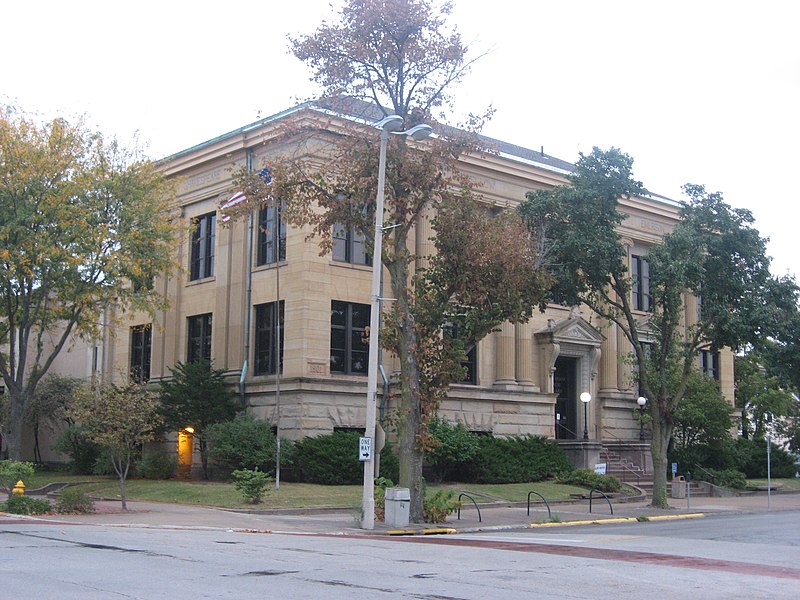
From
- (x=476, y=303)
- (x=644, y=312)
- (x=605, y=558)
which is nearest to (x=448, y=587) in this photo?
(x=605, y=558)

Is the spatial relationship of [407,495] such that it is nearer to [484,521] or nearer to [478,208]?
[484,521]

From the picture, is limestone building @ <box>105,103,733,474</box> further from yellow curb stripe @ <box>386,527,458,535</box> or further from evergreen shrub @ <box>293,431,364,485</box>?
yellow curb stripe @ <box>386,527,458,535</box>

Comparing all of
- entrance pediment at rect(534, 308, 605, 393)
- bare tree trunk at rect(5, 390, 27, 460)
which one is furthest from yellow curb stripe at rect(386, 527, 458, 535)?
entrance pediment at rect(534, 308, 605, 393)

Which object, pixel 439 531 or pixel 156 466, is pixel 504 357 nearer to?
pixel 156 466

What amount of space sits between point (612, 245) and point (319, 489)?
12696 mm

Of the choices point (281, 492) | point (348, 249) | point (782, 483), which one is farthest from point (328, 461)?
point (782, 483)

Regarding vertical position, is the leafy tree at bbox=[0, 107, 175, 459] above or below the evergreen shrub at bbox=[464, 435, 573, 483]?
above

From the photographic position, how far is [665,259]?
3212cm

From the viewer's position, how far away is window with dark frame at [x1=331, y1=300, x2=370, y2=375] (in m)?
37.6

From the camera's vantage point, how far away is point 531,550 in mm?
18188

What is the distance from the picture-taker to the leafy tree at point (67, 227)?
30938 mm

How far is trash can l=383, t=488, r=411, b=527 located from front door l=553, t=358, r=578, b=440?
2336 cm

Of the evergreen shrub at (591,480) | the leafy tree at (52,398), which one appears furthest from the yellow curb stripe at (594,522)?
the leafy tree at (52,398)

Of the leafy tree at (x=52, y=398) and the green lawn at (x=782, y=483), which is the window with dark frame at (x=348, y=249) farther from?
the green lawn at (x=782, y=483)
